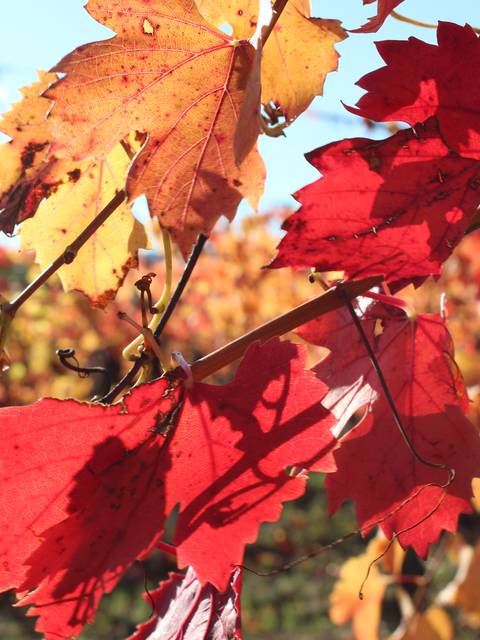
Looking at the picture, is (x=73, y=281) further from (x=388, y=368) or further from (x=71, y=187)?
(x=388, y=368)

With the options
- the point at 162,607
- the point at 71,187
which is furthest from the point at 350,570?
the point at 71,187

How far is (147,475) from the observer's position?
0.71 m

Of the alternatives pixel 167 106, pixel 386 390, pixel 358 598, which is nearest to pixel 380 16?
pixel 167 106

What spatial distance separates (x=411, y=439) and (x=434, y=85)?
0.37m

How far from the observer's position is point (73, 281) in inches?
36.4

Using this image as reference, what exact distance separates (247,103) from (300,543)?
7452 millimetres

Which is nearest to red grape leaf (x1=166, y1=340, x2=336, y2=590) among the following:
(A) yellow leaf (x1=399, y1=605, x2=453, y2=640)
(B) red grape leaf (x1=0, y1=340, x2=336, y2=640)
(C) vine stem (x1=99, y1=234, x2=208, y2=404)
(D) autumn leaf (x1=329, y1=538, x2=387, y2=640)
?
(B) red grape leaf (x1=0, y1=340, x2=336, y2=640)

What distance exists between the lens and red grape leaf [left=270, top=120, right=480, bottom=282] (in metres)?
0.70

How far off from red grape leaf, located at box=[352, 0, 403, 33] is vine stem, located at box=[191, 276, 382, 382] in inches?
9.0

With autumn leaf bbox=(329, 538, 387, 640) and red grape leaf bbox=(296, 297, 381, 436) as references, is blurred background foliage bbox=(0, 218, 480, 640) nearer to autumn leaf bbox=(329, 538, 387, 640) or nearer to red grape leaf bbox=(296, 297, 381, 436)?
autumn leaf bbox=(329, 538, 387, 640)

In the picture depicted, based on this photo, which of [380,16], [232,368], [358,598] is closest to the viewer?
[380,16]

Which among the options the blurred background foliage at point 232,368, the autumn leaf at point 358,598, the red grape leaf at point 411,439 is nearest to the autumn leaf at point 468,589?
the autumn leaf at point 358,598

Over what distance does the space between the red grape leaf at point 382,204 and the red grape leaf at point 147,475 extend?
0.09 meters

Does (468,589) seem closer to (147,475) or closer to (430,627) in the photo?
(430,627)
